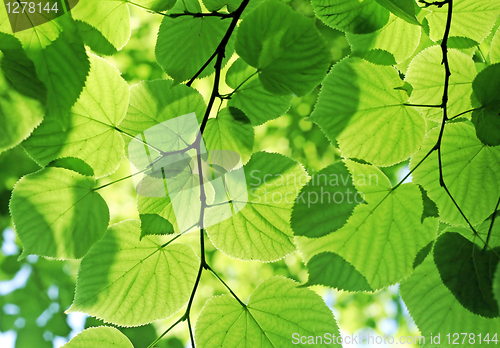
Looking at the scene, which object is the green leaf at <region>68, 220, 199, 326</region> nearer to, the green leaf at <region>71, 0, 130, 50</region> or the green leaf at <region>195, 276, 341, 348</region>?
the green leaf at <region>195, 276, 341, 348</region>

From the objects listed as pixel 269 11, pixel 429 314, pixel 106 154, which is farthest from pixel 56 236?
pixel 429 314

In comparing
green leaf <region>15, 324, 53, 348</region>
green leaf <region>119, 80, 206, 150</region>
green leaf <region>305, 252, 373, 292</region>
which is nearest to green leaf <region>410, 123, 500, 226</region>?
green leaf <region>305, 252, 373, 292</region>

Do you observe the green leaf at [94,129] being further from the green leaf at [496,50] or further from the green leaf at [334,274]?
the green leaf at [496,50]

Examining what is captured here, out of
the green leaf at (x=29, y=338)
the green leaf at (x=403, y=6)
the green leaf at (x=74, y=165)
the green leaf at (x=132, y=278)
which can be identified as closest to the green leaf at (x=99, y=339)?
the green leaf at (x=132, y=278)

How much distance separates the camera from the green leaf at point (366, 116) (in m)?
0.44

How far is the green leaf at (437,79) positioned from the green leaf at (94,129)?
414 millimetres

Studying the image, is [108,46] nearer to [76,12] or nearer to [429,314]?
[76,12]

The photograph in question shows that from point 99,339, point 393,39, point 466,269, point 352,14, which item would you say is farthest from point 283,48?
point 99,339

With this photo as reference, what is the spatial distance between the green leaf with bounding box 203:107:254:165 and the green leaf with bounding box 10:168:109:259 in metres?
0.18

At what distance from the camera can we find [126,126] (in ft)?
1.51

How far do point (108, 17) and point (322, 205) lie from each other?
1.19ft

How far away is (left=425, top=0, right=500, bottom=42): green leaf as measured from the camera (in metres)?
0.49

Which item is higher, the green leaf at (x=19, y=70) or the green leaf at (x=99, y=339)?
the green leaf at (x=19, y=70)

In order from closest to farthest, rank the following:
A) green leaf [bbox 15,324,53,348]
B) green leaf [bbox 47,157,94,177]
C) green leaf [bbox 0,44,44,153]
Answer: green leaf [bbox 0,44,44,153] < green leaf [bbox 47,157,94,177] < green leaf [bbox 15,324,53,348]
